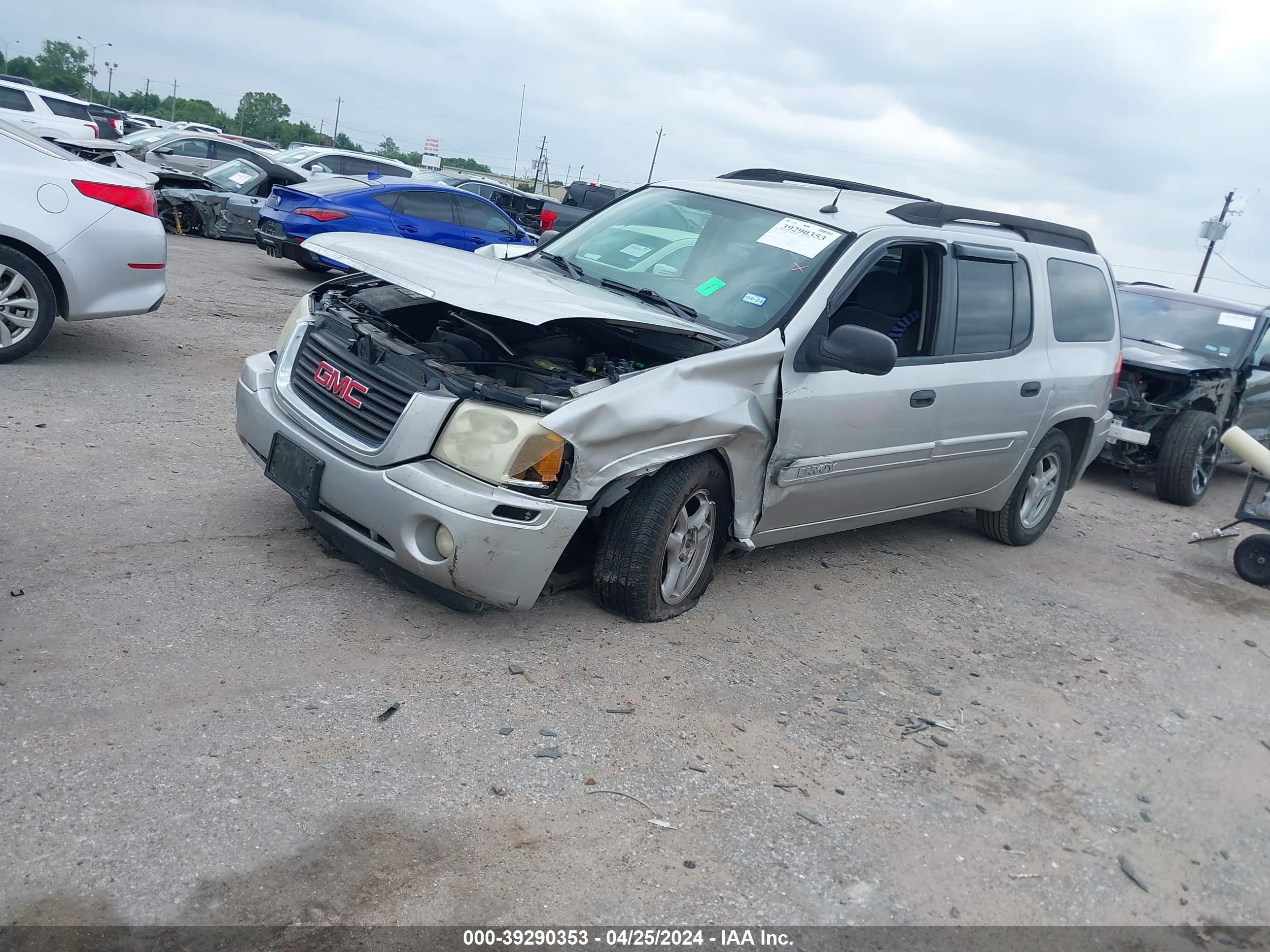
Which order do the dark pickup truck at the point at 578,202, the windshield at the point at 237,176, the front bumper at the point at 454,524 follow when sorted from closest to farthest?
the front bumper at the point at 454,524 < the windshield at the point at 237,176 < the dark pickup truck at the point at 578,202

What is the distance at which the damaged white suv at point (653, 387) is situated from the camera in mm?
3830

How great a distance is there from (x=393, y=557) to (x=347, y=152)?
17.3m

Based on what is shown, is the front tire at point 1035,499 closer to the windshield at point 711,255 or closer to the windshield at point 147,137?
the windshield at point 711,255

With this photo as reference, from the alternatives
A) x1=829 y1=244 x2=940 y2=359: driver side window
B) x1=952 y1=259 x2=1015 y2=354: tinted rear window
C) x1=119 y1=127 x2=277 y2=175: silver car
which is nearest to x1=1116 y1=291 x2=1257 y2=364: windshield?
x1=952 y1=259 x2=1015 y2=354: tinted rear window

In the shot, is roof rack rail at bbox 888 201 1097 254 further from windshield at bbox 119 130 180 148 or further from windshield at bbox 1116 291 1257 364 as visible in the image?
windshield at bbox 119 130 180 148

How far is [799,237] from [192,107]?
106766mm

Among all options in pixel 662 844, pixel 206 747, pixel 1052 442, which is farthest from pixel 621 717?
pixel 1052 442

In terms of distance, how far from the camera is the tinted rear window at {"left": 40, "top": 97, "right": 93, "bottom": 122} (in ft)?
65.4

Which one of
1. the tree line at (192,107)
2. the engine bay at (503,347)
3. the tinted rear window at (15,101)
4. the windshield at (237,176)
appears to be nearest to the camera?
the engine bay at (503,347)

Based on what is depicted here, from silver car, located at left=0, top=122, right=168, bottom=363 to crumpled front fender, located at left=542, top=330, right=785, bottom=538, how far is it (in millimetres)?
4361

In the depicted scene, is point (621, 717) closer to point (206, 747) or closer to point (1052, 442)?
point (206, 747)

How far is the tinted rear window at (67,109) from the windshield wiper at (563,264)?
60.4 feet

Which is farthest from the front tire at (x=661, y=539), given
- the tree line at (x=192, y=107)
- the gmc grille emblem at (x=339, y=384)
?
the tree line at (x=192, y=107)

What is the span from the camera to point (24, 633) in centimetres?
352
